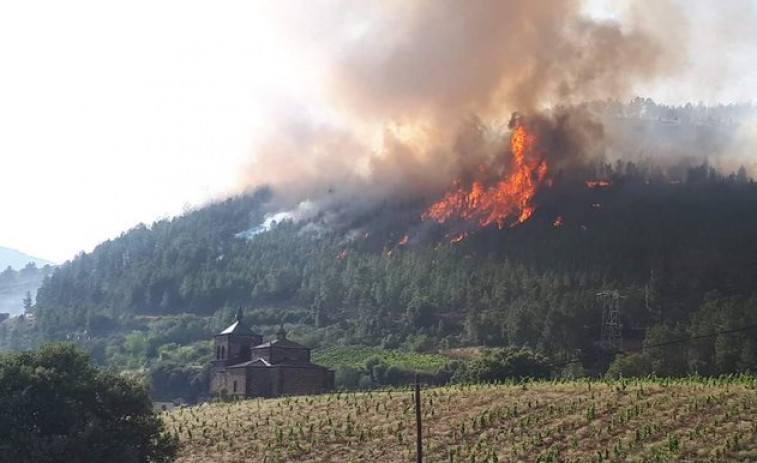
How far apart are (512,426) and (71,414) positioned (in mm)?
27847

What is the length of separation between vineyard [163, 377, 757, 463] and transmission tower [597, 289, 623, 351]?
41.4 meters

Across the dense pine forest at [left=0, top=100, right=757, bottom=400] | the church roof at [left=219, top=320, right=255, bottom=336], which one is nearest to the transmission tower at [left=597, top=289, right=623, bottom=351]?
the dense pine forest at [left=0, top=100, right=757, bottom=400]

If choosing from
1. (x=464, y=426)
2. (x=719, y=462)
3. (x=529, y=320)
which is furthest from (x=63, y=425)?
(x=529, y=320)

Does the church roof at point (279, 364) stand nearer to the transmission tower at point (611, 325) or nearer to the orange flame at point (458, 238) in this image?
the transmission tower at point (611, 325)

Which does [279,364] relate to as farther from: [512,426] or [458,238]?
[458,238]

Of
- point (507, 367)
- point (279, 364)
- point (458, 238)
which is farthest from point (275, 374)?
point (458, 238)

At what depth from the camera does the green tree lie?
141 ft

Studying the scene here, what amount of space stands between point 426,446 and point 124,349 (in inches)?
4968

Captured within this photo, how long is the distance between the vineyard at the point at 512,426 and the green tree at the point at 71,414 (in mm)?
8503

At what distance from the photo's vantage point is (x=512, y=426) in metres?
54.2

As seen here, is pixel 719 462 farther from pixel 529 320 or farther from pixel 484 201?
pixel 484 201

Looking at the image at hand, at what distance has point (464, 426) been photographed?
54.9 metres

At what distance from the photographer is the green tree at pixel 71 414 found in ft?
141

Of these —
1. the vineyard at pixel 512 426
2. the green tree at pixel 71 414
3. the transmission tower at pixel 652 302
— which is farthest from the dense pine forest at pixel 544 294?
the green tree at pixel 71 414
